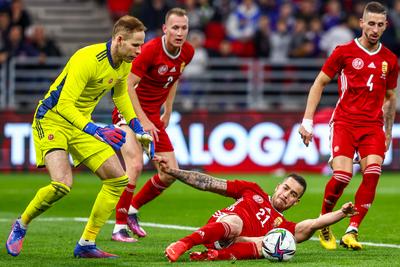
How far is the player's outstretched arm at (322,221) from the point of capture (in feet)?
31.6

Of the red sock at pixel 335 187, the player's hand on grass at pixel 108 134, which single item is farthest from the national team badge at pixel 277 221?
the player's hand on grass at pixel 108 134

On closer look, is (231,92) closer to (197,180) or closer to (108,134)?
(197,180)

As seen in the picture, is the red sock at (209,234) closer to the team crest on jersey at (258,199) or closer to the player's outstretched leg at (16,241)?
the team crest on jersey at (258,199)

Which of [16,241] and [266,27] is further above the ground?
[266,27]

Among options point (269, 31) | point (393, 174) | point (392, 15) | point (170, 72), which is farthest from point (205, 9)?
point (170, 72)

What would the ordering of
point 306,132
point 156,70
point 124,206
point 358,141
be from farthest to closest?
point 156,70 < point 124,206 < point 358,141 < point 306,132

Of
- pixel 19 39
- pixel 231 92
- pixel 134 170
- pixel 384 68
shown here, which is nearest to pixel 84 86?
pixel 134 170

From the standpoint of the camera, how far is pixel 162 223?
1396 centimetres

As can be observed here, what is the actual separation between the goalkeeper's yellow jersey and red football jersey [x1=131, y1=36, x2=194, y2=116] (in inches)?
68.4

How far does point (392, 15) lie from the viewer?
24.4 metres

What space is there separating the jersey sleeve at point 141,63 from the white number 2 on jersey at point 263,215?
2.91 metres

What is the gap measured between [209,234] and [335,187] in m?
2.28

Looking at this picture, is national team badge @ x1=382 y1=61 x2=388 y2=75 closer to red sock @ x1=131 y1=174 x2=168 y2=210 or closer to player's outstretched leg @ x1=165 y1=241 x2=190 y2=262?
red sock @ x1=131 y1=174 x2=168 y2=210

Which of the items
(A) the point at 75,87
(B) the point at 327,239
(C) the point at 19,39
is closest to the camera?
(A) the point at 75,87
